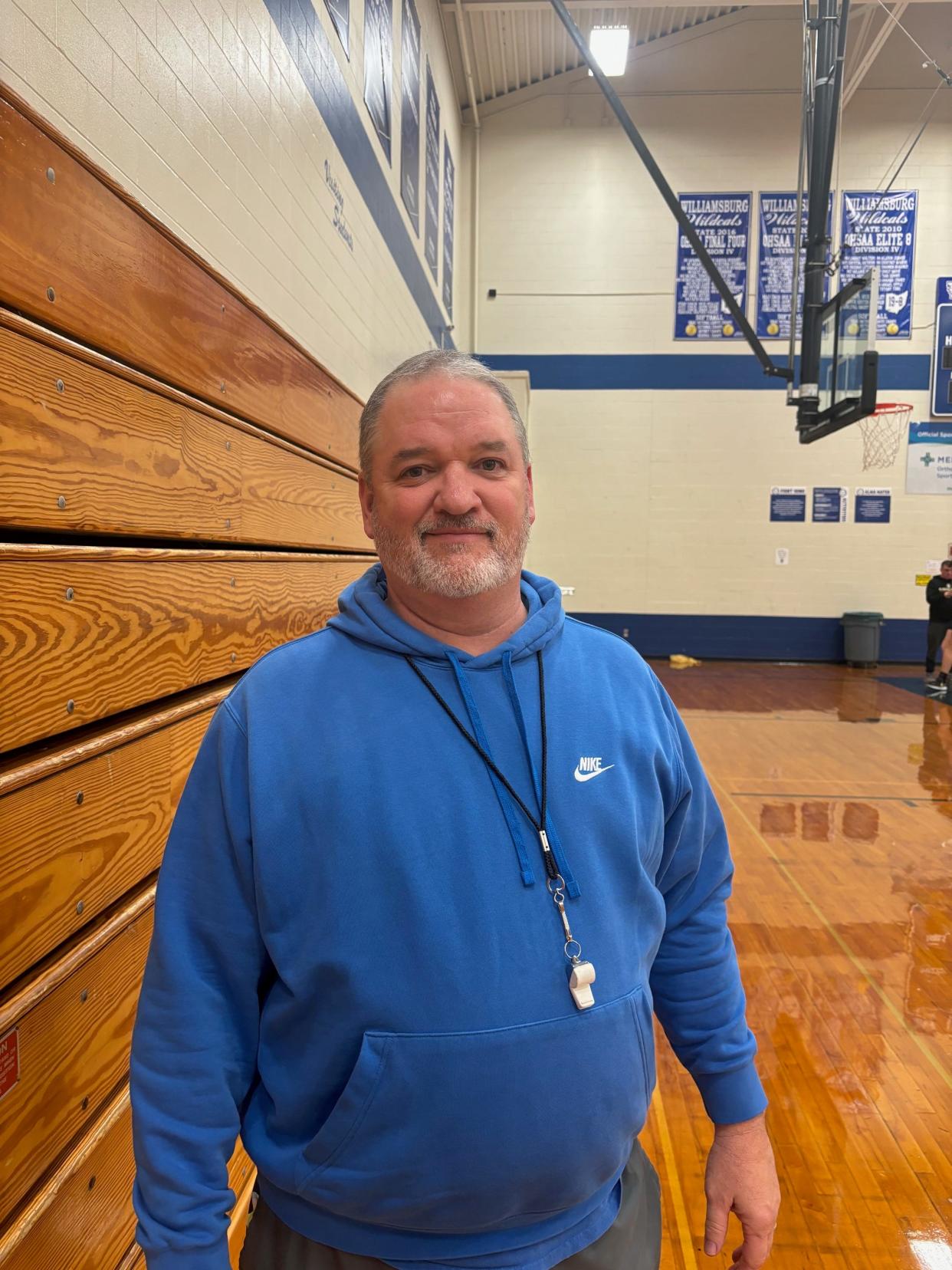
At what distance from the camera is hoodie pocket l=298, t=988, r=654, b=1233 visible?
984 millimetres

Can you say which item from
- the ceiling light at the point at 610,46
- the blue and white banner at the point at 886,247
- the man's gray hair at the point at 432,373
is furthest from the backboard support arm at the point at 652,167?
the man's gray hair at the point at 432,373

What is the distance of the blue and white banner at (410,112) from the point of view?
5809 mm

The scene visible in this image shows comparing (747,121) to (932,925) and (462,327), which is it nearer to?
(462,327)

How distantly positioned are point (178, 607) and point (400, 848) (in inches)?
43.4

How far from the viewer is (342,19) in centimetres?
383

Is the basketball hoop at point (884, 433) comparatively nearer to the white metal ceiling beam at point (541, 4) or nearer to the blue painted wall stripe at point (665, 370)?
the blue painted wall stripe at point (665, 370)

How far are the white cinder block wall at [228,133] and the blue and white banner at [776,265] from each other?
7570 millimetres

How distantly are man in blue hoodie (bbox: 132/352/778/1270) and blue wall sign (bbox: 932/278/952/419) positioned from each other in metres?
11.6

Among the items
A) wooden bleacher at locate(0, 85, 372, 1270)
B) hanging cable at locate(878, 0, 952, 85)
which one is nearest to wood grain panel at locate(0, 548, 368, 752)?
wooden bleacher at locate(0, 85, 372, 1270)

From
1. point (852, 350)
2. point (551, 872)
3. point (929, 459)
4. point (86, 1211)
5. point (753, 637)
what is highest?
point (852, 350)

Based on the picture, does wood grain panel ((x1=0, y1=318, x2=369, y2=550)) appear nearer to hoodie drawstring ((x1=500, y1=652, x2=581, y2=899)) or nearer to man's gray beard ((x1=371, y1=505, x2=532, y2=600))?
man's gray beard ((x1=371, y1=505, x2=532, y2=600))

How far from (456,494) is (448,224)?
886cm

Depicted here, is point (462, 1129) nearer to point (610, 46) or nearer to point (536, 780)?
point (536, 780)

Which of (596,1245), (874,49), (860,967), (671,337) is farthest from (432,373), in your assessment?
(671,337)
